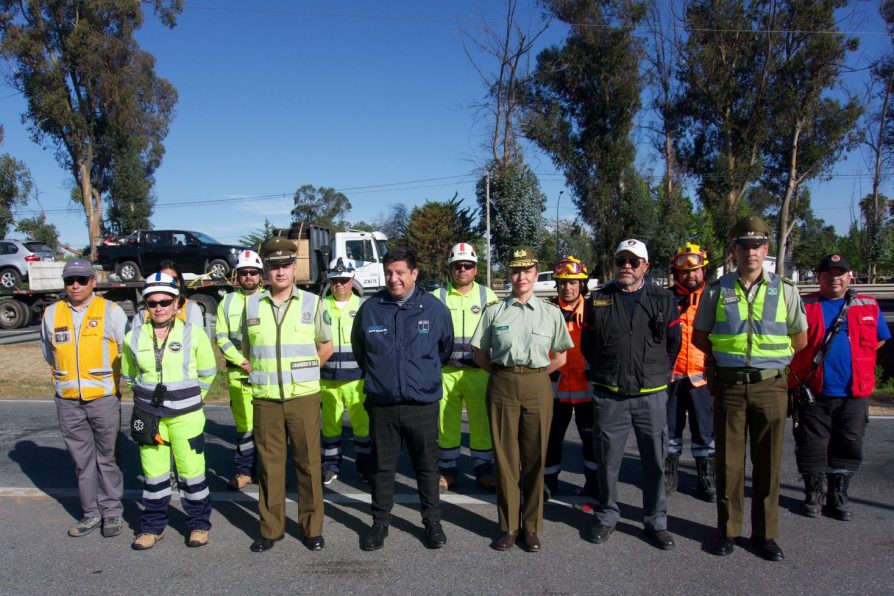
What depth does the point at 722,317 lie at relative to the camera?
4.13 m

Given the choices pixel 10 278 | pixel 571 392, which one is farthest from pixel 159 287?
pixel 10 278

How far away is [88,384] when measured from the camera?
445 cm

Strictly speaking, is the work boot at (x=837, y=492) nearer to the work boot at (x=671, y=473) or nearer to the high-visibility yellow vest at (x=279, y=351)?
the work boot at (x=671, y=473)

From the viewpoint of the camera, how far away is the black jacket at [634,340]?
4172mm

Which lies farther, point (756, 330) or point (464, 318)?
point (464, 318)

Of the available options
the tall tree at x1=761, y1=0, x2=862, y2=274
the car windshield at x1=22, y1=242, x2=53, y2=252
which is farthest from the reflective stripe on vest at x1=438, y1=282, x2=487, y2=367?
the tall tree at x1=761, y1=0, x2=862, y2=274

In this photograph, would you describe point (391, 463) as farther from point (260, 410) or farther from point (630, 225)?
point (630, 225)

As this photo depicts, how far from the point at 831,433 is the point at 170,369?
478 centimetres

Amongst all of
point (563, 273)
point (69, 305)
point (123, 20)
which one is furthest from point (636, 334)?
point (123, 20)

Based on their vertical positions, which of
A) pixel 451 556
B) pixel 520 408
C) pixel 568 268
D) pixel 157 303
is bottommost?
pixel 451 556

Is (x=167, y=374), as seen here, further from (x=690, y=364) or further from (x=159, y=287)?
(x=690, y=364)

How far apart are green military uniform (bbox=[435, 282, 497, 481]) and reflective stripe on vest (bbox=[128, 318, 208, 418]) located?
204 cm

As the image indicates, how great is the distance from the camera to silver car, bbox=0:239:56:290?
66.0 feet

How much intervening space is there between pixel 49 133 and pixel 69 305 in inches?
1295
